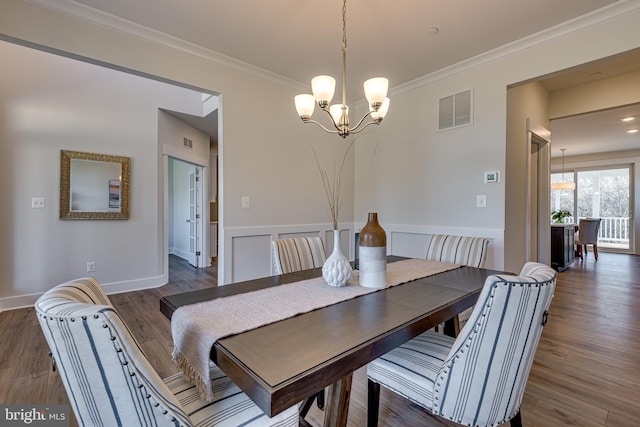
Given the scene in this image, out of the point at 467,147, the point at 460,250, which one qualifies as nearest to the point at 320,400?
the point at 460,250

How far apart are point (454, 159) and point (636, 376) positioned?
211cm

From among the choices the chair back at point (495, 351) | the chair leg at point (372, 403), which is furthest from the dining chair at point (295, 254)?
the chair back at point (495, 351)

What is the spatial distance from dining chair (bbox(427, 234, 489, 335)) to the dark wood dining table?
28.9 inches

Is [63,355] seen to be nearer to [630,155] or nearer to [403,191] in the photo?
[403,191]

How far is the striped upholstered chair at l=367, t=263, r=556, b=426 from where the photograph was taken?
3.06ft

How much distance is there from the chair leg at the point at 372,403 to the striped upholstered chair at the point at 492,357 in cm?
21

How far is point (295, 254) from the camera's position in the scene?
7.23 ft

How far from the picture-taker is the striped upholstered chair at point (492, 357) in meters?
0.93

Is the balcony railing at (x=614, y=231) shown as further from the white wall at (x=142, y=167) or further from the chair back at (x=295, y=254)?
the chair back at (x=295, y=254)

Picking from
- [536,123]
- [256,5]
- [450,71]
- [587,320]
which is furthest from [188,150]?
[587,320]

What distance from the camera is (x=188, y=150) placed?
5059 millimetres

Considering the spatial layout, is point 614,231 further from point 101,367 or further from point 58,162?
point 58,162

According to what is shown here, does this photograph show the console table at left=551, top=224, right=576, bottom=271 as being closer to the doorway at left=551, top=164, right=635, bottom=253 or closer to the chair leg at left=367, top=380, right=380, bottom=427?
the doorway at left=551, top=164, right=635, bottom=253

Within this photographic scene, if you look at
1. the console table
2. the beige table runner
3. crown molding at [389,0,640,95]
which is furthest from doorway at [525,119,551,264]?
the beige table runner
